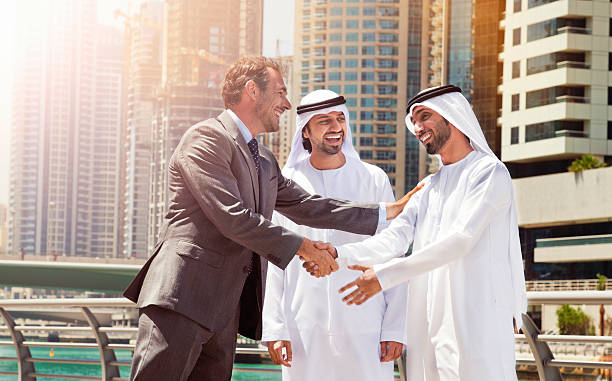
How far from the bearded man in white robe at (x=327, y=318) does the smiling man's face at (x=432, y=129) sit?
0.63 m

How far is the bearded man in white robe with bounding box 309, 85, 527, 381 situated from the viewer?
10.00ft

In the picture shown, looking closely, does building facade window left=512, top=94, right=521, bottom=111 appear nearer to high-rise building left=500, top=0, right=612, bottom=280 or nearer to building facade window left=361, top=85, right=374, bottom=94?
high-rise building left=500, top=0, right=612, bottom=280

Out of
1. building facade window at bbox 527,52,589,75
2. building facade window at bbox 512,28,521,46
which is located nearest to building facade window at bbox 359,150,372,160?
building facade window at bbox 512,28,521,46

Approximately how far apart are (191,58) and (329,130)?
319 feet

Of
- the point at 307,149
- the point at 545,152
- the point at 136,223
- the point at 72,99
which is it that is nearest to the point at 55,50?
the point at 72,99

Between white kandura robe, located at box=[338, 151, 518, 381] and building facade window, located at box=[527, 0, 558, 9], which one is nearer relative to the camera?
white kandura robe, located at box=[338, 151, 518, 381]

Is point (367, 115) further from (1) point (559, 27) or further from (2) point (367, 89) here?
(1) point (559, 27)

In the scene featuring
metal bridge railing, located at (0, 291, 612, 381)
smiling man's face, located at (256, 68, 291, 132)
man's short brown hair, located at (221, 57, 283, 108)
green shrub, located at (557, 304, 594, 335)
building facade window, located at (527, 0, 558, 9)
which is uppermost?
building facade window, located at (527, 0, 558, 9)

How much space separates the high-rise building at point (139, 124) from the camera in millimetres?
119188

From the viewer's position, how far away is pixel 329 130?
3.87 meters

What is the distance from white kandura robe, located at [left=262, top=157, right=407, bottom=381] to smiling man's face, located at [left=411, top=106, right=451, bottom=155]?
69 centimetres

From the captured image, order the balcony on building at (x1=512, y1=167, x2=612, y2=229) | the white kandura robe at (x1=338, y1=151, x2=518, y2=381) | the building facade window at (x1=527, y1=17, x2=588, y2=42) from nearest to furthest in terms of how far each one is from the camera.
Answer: the white kandura robe at (x1=338, y1=151, x2=518, y2=381) < the balcony on building at (x1=512, y1=167, x2=612, y2=229) < the building facade window at (x1=527, y1=17, x2=588, y2=42)

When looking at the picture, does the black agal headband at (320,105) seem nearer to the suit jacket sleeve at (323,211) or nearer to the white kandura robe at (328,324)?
the suit jacket sleeve at (323,211)

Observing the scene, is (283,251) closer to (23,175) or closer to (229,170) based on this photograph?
(229,170)
